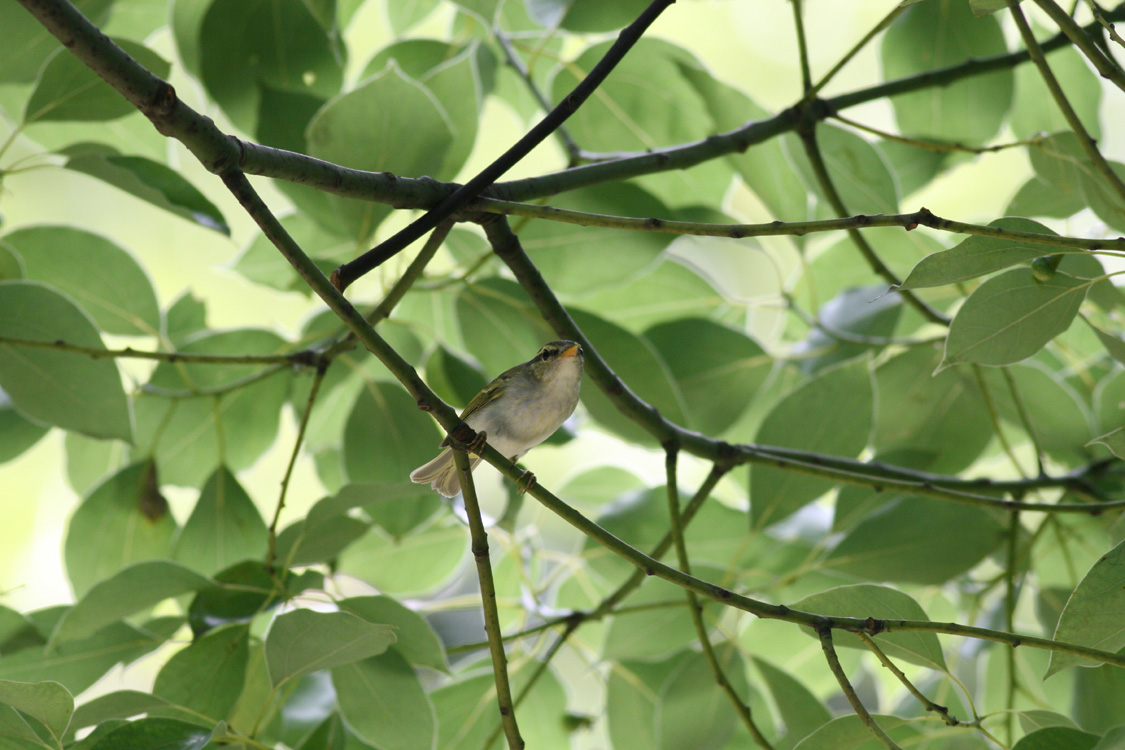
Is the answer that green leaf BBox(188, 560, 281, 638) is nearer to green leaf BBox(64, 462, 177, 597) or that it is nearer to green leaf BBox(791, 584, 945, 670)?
green leaf BBox(64, 462, 177, 597)

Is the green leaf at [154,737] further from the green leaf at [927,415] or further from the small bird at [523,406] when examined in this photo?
the green leaf at [927,415]

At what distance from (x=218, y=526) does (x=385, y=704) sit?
1.14 ft

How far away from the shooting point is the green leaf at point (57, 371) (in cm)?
82

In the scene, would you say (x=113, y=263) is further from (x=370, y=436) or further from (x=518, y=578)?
(x=518, y=578)

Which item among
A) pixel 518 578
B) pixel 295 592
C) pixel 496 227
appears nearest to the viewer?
pixel 496 227

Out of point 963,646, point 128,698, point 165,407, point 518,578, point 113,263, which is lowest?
point 963,646

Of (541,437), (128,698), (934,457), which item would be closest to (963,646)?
(934,457)

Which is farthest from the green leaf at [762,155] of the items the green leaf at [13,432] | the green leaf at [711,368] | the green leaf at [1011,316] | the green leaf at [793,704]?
the green leaf at [13,432]

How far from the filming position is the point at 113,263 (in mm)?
1010

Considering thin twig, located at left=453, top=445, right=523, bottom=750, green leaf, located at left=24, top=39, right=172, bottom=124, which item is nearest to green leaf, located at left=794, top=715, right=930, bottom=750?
thin twig, located at left=453, top=445, right=523, bottom=750

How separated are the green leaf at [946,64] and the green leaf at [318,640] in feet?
2.87

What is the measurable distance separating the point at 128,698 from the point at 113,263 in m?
0.50

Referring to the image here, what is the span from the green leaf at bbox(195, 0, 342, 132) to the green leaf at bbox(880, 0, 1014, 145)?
26.8 inches

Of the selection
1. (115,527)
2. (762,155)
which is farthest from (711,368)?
(115,527)
